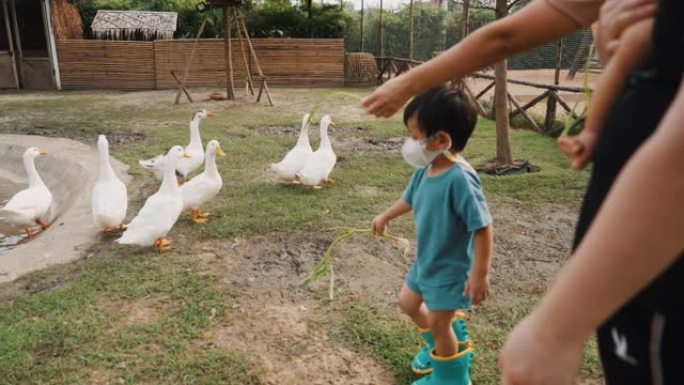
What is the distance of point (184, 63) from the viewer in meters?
16.5

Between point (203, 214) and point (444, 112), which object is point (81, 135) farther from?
point (444, 112)

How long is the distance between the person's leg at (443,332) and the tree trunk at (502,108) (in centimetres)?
442

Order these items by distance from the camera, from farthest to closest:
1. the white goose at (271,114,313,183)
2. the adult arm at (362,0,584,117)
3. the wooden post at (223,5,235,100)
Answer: the wooden post at (223,5,235,100) → the white goose at (271,114,313,183) → the adult arm at (362,0,584,117)

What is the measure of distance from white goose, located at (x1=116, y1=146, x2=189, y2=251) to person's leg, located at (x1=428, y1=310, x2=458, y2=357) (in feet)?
8.51

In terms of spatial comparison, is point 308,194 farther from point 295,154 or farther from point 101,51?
point 101,51

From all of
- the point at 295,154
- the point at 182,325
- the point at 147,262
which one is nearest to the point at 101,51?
the point at 295,154

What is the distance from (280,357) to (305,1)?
19706mm

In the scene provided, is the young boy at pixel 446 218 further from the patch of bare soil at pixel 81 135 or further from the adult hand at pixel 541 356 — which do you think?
the patch of bare soil at pixel 81 135

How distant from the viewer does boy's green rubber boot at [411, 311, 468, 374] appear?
8.15ft

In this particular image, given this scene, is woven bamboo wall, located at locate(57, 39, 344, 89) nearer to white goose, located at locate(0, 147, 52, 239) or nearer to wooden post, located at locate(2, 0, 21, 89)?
wooden post, located at locate(2, 0, 21, 89)

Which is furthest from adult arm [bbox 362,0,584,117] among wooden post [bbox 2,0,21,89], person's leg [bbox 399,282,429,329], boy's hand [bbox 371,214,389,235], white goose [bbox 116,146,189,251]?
wooden post [bbox 2,0,21,89]

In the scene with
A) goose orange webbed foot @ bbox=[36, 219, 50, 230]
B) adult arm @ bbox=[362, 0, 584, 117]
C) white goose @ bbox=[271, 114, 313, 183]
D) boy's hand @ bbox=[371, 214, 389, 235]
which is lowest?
goose orange webbed foot @ bbox=[36, 219, 50, 230]

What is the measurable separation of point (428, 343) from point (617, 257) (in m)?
2.01

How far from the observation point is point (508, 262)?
13.3 feet
